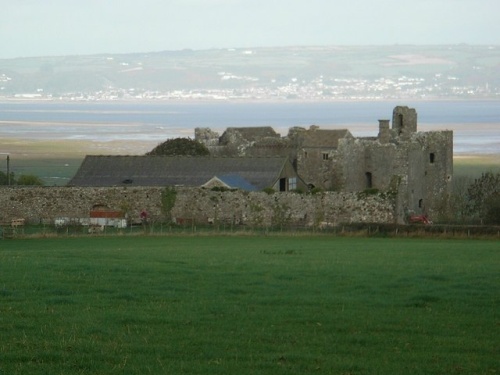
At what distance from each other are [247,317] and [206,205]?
36686 millimetres

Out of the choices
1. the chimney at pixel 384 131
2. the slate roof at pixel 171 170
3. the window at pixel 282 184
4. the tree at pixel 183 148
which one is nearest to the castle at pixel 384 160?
the chimney at pixel 384 131

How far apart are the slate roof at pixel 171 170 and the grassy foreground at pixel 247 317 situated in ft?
112

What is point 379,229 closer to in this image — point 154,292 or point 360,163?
point 360,163

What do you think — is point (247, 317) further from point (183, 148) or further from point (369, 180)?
point (183, 148)

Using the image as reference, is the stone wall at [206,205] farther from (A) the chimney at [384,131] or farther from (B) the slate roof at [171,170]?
(A) the chimney at [384,131]

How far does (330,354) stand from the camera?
14305 mm

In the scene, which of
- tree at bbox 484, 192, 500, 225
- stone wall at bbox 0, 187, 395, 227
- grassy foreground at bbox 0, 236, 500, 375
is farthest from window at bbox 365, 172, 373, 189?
grassy foreground at bbox 0, 236, 500, 375

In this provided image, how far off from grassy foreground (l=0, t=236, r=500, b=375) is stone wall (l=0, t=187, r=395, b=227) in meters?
26.4

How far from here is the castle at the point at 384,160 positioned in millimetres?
60500

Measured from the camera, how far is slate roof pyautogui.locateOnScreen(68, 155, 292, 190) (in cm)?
6006

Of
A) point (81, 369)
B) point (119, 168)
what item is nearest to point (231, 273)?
point (81, 369)

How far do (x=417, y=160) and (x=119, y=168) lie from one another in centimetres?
1511

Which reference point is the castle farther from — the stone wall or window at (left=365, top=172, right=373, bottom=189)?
the stone wall

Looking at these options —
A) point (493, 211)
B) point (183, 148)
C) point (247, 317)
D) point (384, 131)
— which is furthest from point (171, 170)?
point (247, 317)
